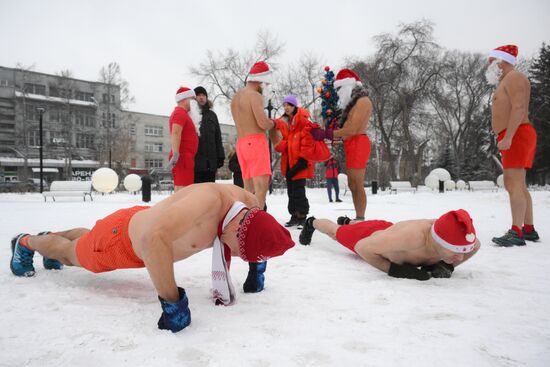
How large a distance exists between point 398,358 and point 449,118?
37.7 meters

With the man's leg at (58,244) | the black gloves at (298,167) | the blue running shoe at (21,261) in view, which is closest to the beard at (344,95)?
the black gloves at (298,167)

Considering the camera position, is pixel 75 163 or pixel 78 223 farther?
pixel 75 163

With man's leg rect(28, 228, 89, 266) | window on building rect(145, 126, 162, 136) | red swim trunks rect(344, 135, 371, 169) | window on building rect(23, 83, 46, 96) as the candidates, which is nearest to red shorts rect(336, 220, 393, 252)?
red swim trunks rect(344, 135, 371, 169)

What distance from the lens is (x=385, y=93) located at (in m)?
24.6

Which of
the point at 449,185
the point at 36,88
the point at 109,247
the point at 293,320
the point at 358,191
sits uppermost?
the point at 36,88

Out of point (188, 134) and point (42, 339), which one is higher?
point (188, 134)

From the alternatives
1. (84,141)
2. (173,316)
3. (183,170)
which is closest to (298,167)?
(183,170)

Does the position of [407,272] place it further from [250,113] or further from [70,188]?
[70,188]

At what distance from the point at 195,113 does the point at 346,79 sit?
2338 mm

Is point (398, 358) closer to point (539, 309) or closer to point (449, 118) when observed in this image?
point (539, 309)

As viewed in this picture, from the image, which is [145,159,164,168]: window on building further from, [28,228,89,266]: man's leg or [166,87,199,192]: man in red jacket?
[28,228,89,266]: man's leg

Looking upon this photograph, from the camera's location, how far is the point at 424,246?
2432mm

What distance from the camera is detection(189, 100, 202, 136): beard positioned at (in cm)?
513

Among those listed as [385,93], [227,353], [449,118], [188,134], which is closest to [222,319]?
[227,353]
